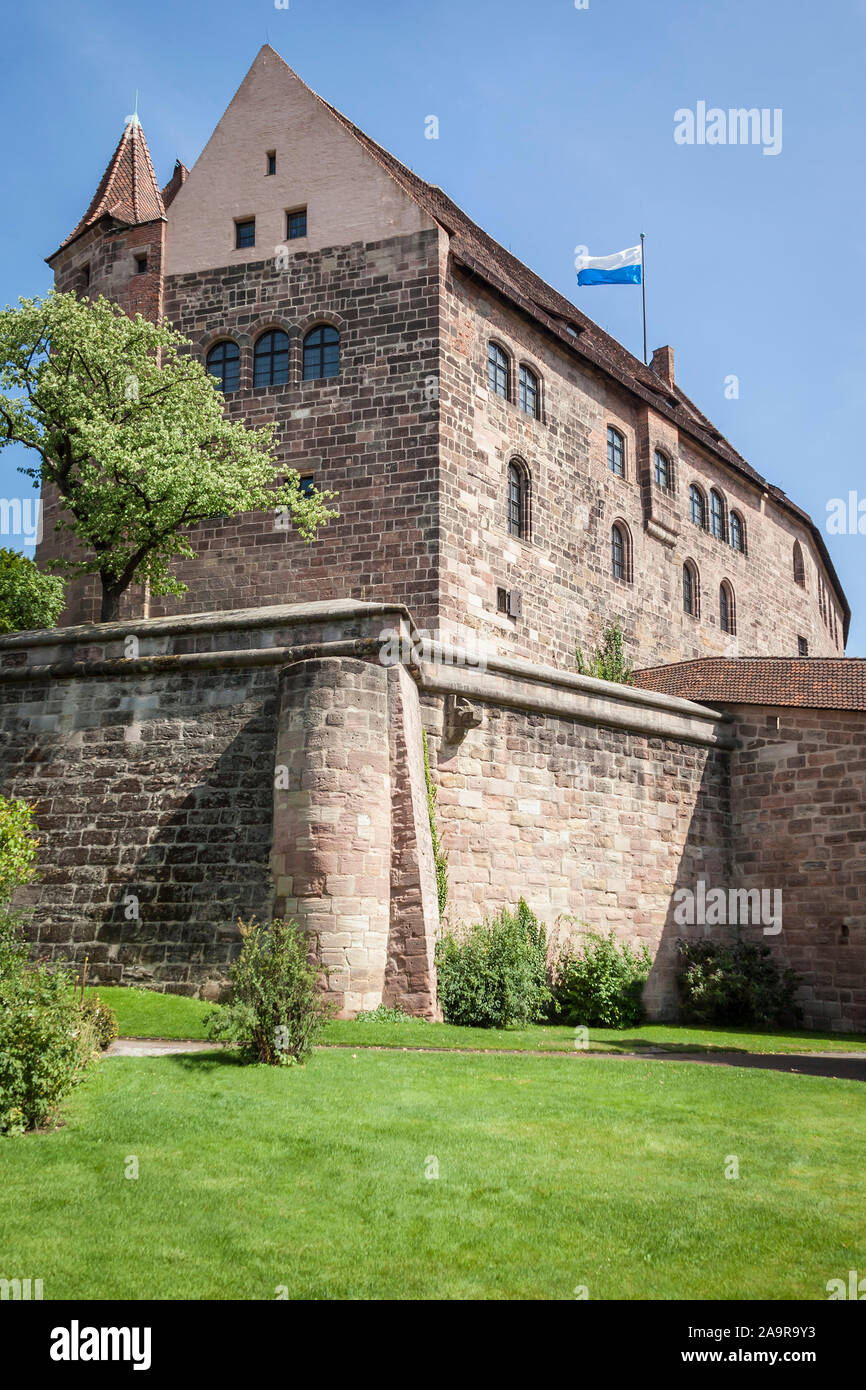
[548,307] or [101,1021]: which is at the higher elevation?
[548,307]

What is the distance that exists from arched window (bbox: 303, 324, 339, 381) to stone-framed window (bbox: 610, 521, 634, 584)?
8968 millimetres

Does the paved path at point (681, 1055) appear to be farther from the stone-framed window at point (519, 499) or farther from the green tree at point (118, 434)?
the stone-framed window at point (519, 499)

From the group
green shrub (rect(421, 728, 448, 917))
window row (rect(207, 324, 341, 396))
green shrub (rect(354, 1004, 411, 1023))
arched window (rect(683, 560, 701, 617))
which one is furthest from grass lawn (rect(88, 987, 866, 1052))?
arched window (rect(683, 560, 701, 617))

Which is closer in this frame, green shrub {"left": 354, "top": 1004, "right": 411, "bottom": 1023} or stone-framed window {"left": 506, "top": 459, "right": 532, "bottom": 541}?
green shrub {"left": 354, "top": 1004, "right": 411, "bottom": 1023}

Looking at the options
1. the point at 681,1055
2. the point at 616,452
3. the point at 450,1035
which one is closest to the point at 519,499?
the point at 616,452

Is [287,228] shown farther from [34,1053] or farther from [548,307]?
[34,1053]

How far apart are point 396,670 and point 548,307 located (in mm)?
17922

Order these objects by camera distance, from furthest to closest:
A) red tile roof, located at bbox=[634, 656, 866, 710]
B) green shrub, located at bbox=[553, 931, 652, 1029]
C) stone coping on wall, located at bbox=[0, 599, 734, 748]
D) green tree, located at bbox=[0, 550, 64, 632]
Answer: green tree, located at bbox=[0, 550, 64, 632], red tile roof, located at bbox=[634, 656, 866, 710], green shrub, located at bbox=[553, 931, 652, 1029], stone coping on wall, located at bbox=[0, 599, 734, 748]

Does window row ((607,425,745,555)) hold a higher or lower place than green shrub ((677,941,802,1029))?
higher

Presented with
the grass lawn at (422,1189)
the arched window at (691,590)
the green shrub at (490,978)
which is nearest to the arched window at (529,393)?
the arched window at (691,590)

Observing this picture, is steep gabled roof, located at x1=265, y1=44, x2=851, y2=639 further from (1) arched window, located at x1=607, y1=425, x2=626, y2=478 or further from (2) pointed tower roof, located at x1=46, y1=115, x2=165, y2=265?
(2) pointed tower roof, located at x1=46, y1=115, x2=165, y2=265

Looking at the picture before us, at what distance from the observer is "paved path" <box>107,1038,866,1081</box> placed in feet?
40.5

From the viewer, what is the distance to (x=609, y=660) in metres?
29.6
